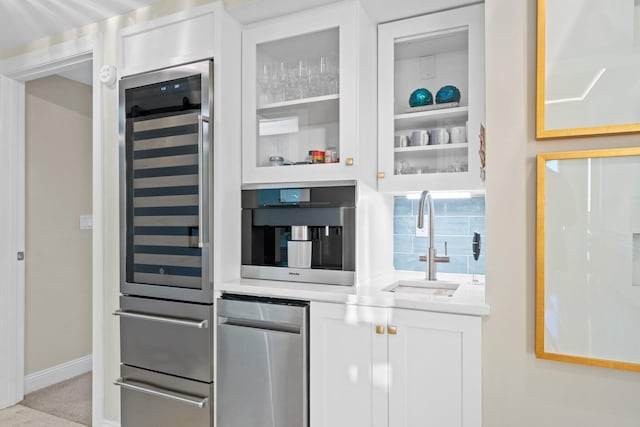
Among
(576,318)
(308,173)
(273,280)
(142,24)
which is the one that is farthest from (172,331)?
(576,318)

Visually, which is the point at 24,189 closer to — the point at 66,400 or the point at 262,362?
the point at 66,400

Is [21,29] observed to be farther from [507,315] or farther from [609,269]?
[609,269]

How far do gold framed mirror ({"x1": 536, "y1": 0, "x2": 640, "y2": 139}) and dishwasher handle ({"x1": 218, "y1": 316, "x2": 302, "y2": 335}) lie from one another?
1.25 metres

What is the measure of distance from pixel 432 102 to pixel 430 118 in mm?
85

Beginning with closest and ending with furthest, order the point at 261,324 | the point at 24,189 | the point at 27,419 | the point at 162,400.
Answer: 1. the point at 261,324
2. the point at 162,400
3. the point at 27,419
4. the point at 24,189

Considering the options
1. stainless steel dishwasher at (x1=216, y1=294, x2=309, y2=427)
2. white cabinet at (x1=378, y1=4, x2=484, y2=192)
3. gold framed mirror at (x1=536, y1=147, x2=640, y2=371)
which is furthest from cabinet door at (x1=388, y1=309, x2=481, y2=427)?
white cabinet at (x1=378, y1=4, x2=484, y2=192)

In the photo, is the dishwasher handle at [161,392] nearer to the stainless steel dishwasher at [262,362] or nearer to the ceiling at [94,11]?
the stainless steel dishwasher at [262,362]

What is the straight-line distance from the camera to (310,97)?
2111mm

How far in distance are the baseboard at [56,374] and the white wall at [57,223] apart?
1.5 inches

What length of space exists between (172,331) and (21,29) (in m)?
2.05

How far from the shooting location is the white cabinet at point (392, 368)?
1.52 m

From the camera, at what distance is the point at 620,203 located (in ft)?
4.43

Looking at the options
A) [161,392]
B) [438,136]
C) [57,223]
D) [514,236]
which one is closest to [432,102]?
[438,136]

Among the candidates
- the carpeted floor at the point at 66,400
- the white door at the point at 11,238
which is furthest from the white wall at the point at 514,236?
the white door at the point at 11,238
